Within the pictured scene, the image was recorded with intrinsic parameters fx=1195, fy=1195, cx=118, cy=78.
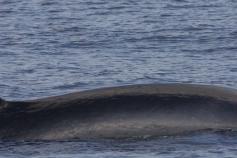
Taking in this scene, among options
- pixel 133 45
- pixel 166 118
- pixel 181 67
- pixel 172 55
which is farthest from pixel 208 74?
pixel 166 118

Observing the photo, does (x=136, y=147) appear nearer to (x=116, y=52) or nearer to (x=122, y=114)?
(x=122, y=114)

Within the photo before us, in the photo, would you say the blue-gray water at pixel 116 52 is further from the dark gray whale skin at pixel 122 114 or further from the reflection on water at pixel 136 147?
the dark gray whale skin at pixel 122 114

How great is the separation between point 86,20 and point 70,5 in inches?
193

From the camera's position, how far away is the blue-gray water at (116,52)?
14.3 metres

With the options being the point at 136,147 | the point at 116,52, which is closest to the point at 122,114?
the point at 136,147

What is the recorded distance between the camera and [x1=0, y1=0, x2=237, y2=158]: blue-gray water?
14320 mm

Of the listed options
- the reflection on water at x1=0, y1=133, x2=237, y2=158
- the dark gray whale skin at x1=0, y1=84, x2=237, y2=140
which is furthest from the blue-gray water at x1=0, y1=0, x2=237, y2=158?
the dark gray whale skin at x1=0, y1=84, x2=237, y2=140

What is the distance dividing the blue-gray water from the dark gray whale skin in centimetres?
14

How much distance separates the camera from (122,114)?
14266 millimetres

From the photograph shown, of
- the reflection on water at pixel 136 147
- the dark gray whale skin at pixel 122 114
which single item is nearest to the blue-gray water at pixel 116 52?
the reflection on water at pixel 136 147

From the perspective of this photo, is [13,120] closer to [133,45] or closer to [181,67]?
[181,67]

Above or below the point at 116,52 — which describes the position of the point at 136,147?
above

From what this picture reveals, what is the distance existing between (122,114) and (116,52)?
447 inches

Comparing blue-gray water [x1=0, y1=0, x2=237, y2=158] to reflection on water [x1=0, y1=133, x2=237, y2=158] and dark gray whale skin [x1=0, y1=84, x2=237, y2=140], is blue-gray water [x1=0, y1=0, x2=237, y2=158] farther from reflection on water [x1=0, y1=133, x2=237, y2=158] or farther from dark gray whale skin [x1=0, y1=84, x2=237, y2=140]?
dark gray whale skin [x1=0, y1=84, x2=237, y2=140]
